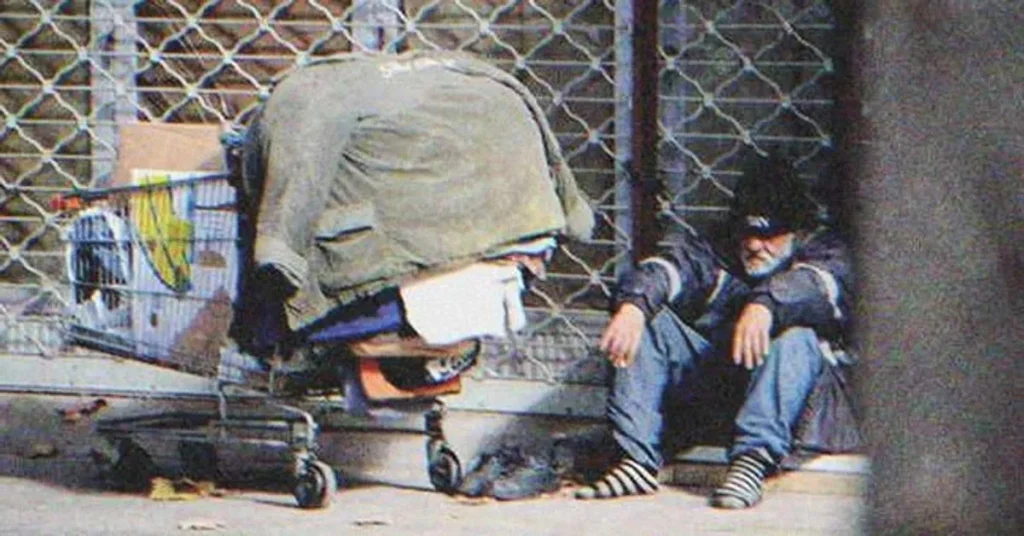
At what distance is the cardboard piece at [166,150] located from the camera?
7508mm

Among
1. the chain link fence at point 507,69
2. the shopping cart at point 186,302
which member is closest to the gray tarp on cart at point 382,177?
the shopping cart at point 186,302

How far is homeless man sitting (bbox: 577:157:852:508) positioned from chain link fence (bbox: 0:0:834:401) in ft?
1.26

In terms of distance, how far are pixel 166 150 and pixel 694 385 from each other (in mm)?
1879

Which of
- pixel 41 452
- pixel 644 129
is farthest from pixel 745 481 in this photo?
pixel 41 452

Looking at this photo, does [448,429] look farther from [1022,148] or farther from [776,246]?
[1022,148]

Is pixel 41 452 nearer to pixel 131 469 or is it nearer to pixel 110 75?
pixel 131 469

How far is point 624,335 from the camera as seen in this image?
703 centimetres

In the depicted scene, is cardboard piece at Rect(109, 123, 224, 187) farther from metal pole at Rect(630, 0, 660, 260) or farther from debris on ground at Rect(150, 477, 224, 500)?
metal pole at Rect(630, 0, 660, 260)

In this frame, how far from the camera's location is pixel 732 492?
7000 millimetres

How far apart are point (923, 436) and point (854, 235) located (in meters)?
0.13

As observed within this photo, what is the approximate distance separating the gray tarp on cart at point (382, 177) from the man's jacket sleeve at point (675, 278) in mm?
424

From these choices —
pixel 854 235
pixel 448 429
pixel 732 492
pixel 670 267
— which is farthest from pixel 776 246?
pixel 854 235

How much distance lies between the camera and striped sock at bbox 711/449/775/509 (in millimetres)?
6992

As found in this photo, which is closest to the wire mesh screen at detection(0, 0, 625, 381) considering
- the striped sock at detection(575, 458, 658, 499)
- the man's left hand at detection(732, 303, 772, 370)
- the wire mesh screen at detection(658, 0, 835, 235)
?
the wire mesh screen at detection(658, 0, 835, 235)
